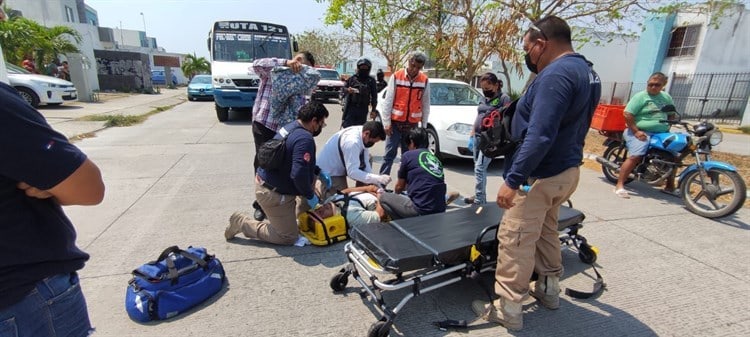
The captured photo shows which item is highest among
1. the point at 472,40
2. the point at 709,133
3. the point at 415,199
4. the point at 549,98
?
the point at 472,40

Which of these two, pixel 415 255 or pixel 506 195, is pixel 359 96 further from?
pixel 506 195

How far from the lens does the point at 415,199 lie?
→ 3.40m

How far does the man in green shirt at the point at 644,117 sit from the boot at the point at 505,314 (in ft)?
12.7

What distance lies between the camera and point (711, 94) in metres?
15.4

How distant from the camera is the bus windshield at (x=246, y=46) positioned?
10.8 m

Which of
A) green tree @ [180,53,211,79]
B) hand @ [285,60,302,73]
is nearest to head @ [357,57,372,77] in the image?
hand @ [285,60,302,73]

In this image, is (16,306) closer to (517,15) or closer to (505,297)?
(505,297)

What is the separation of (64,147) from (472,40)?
34.0ft

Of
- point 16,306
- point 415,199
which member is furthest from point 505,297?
point 16,306

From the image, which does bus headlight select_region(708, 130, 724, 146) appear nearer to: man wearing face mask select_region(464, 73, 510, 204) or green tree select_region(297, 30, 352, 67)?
man wearing face mask select_region(464, 73, 510, 204)

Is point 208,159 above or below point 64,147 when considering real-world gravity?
below

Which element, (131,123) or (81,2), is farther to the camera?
(81,2)

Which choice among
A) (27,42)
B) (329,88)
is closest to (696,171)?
(329,88)

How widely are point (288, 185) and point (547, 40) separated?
2.31m
